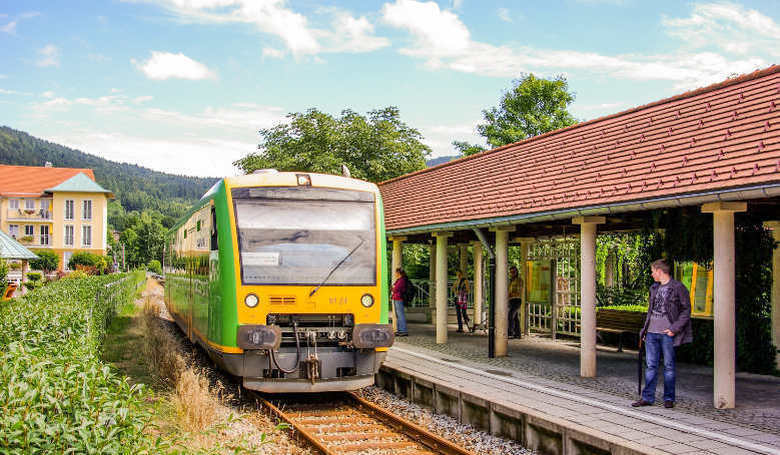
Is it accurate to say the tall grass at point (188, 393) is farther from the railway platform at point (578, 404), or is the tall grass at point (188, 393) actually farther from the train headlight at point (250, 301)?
the railway platform at point (578, 404)

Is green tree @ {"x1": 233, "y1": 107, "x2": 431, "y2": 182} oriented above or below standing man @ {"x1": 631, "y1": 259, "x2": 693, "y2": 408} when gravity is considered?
above

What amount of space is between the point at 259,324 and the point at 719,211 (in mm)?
5845

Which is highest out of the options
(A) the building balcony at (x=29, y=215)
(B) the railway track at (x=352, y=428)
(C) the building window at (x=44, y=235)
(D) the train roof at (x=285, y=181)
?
(A) the building balcony at (x=29, y=215)

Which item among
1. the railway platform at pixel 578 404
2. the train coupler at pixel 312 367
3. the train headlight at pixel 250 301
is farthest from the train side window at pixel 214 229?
the railway platform at pixel 578 404

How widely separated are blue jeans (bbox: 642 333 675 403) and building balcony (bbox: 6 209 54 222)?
8188 centimetres

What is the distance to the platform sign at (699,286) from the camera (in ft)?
37.8

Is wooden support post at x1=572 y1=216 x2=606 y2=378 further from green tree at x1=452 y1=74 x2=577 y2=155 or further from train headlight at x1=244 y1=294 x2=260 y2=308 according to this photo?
green tree at x1=452 y1=74 x2=577 y2=155

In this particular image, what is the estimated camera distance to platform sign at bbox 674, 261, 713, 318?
37.8ft

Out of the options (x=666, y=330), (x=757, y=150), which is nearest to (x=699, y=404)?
(x=666, y=330)

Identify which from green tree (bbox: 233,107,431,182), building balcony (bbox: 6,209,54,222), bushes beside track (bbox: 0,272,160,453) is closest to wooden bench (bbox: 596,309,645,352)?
bushes beside track (bbox: 0,272,160,453)

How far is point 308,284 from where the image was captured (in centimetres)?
963

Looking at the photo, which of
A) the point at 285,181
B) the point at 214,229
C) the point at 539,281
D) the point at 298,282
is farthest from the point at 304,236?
the point at 539,281

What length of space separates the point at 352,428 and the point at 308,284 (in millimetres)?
2017

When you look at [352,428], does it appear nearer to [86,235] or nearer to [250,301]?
[250,301]
